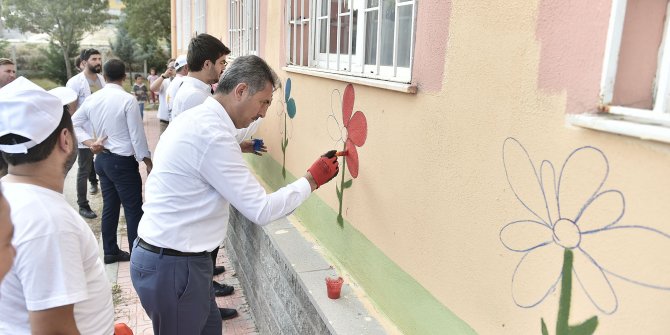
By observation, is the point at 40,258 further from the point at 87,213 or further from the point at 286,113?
the point at 87,213

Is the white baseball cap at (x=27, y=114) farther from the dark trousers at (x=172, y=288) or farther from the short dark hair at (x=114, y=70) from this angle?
the short dark hair at (x=114, y=70)

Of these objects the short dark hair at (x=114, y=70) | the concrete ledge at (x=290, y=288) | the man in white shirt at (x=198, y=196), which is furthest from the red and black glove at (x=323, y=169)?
the short dark hair at (x=114, y=70)

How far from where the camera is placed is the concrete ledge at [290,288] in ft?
8.16

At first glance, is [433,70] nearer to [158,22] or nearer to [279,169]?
[279,169]

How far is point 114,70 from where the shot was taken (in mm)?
4500

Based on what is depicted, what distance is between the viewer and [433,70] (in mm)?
1974

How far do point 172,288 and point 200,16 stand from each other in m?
7.88

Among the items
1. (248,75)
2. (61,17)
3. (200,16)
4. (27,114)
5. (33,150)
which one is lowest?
(33,150)

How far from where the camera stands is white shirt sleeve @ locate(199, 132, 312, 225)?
210 cm

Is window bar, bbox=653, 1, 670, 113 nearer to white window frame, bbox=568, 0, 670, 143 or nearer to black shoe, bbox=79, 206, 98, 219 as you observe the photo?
white window frame, bbox=568, 0, 670, 143

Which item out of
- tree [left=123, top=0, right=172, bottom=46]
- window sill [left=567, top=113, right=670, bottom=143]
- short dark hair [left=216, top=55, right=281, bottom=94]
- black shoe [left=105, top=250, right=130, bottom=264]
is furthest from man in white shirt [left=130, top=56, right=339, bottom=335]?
tree [left=123, top=0, right=172, bottom=46]

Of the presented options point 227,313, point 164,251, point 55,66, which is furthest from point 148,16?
point 164,251

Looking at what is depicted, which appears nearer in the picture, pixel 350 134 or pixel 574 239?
pixel 574 239

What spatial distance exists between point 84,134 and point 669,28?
4574 mm
